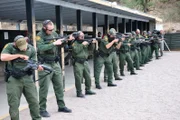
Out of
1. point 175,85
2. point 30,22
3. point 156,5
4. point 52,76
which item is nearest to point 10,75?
point 52,76

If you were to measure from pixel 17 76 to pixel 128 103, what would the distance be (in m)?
2.82

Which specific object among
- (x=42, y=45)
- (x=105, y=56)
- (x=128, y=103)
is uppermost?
(x=42, y=45)

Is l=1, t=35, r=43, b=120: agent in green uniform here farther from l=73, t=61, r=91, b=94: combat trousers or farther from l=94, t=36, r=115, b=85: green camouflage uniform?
l=94, t=36, r=115, b=85: green camouflage uniform

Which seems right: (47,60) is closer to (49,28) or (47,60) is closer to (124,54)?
(49,28)

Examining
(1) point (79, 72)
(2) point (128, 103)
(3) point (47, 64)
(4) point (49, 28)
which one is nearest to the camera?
(4) point (49, 28)

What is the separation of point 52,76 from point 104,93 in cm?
221

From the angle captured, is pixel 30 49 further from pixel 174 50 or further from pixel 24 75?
pixel 174 50

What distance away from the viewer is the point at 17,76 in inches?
155

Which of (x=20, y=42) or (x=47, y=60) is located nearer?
(x=20, y=42)

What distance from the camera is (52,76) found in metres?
5.02

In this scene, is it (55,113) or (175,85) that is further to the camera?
(175,85)


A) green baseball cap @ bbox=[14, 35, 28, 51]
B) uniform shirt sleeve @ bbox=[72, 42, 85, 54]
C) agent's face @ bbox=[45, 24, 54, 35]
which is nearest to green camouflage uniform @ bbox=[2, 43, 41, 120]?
green baseball cap @ bbox=[14, 35, 28, 51]

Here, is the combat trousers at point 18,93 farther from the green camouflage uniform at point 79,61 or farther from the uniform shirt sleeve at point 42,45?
the green camouflage uniform at point 79,61

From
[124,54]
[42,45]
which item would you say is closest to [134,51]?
[124,54]
